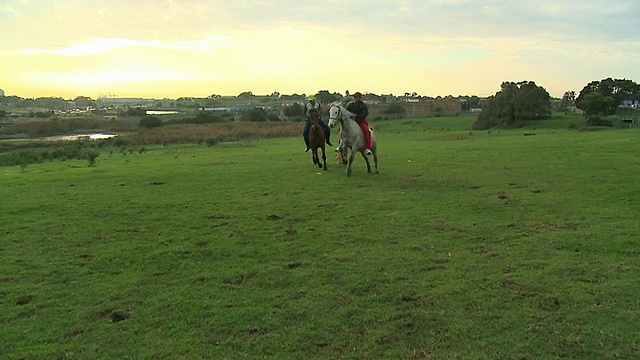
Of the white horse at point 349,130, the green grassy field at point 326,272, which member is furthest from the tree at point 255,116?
the green grassy field at point 326,272

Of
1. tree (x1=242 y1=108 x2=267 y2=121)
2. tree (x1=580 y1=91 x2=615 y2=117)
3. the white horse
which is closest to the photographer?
the white horse

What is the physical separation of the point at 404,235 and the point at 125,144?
34.5 m

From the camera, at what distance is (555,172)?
14.6 metres

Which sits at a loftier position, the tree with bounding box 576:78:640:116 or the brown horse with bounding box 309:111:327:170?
the tree with bounding box 576:78:640:116

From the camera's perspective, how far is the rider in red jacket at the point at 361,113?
14.5m

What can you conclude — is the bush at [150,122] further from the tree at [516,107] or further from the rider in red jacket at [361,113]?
the rider in red jacket at [361,113]

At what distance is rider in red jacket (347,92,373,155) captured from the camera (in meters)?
14.5

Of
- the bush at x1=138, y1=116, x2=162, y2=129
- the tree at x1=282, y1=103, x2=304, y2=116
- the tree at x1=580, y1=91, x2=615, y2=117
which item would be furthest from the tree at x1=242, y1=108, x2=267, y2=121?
the tree at x1=580, y1=91, x2=615, y2=117

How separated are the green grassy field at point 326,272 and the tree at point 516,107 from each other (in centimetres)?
4082

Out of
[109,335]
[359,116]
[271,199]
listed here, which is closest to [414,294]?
[109,335]

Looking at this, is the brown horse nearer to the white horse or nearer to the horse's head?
the horse's head

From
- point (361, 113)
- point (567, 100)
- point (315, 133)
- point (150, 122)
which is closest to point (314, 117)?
point (315, 133)

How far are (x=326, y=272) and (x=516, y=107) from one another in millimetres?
49837

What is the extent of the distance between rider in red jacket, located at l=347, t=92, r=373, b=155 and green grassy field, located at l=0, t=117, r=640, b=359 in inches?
84.9
